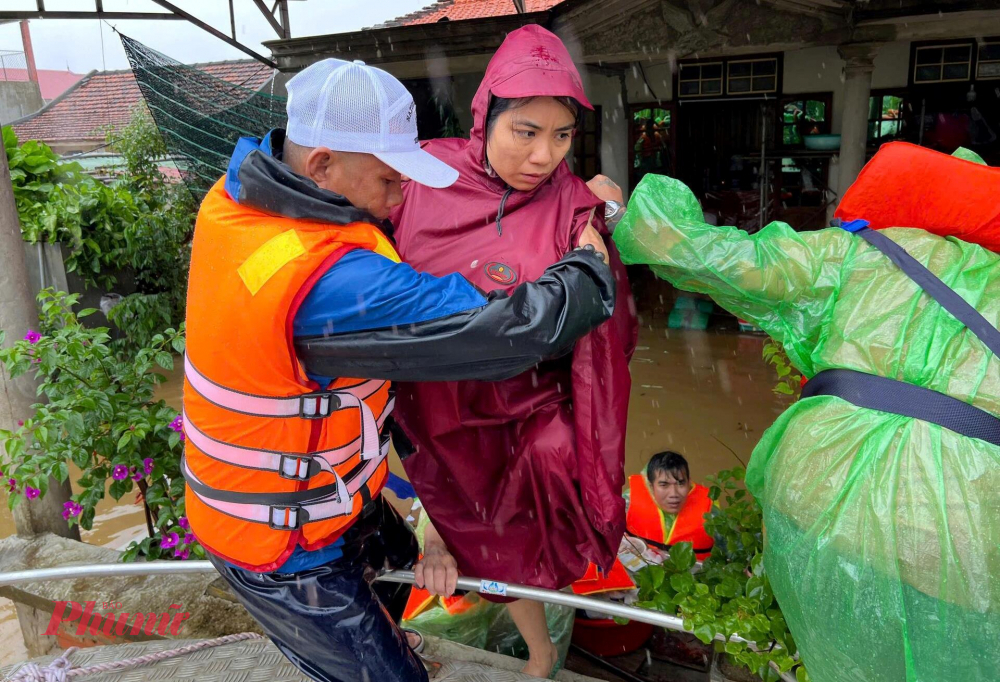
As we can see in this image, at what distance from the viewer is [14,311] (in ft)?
10.5

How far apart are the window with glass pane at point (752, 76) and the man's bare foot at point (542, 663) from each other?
8.03m

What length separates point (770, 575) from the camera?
6.10 feet

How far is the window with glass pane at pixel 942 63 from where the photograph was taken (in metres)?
7.80

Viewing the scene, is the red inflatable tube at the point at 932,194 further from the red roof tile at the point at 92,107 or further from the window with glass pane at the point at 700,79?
the red roof tile at the point at 92,107

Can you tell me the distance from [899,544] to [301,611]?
1.26 meters

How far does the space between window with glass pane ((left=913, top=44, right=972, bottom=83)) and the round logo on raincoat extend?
7.91m

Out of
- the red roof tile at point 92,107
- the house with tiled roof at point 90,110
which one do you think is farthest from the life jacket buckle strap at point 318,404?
the red roof tile at point 92,107

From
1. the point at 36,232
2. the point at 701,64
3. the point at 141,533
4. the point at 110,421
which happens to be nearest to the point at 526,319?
the point at 110,421

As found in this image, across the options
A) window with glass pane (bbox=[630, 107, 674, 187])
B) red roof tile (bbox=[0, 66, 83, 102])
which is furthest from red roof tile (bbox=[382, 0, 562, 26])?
red roof tile (bbox=[0, 66, 83, 102])

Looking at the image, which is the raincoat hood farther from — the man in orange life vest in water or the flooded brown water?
the flooded brown water

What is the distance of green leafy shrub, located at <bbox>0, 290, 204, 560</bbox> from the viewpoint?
300 centimetres

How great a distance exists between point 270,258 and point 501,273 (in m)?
0.59

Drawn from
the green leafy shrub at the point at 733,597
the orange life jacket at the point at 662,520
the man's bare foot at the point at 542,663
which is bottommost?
the orange life jacket at the point at 662,520

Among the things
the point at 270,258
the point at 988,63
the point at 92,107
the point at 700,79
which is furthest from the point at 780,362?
the point at 92,107
